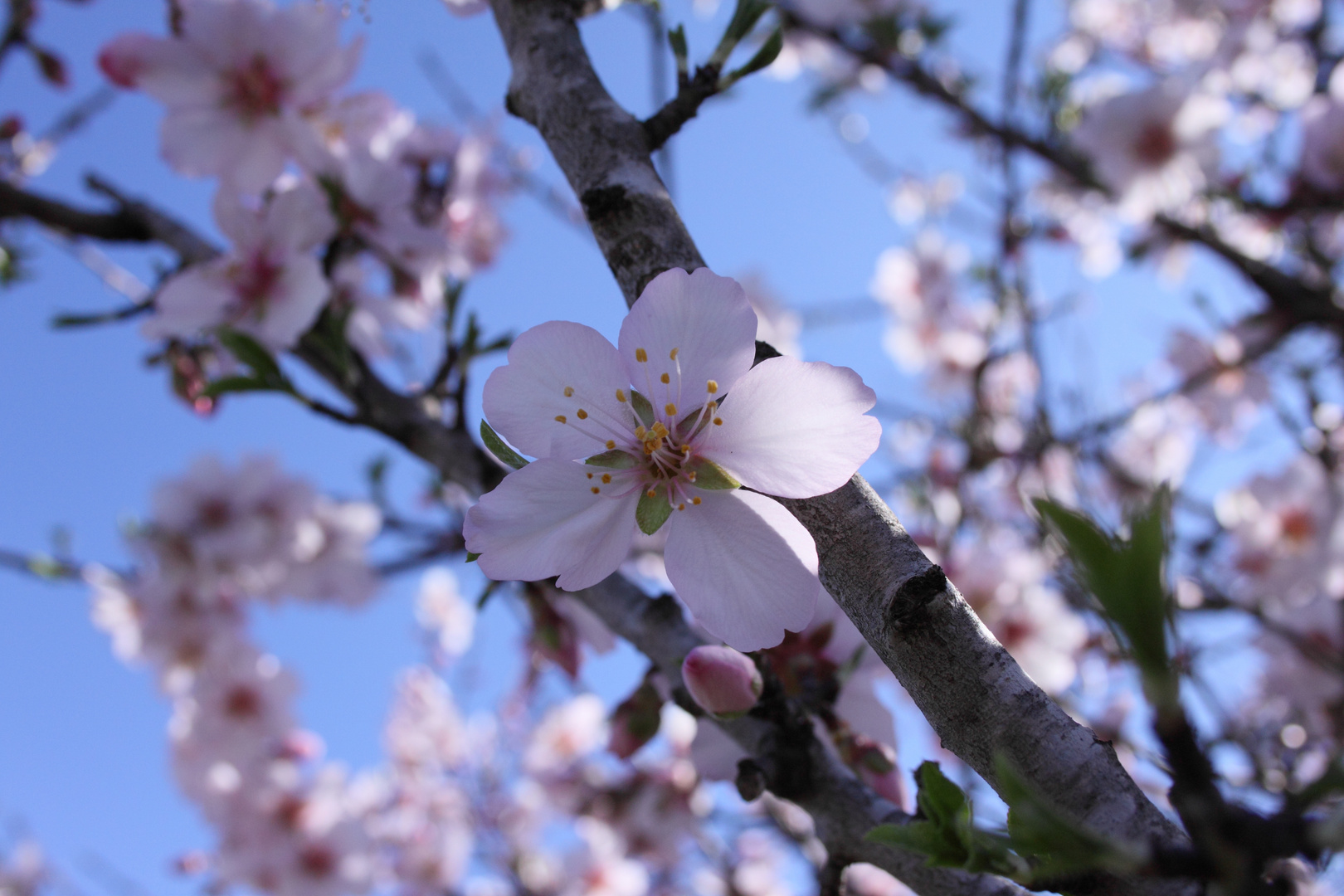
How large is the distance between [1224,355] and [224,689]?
4.71m

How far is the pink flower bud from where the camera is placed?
29.7 inches

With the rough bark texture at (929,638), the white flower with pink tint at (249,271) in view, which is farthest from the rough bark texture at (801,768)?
the white flower with pink tint at (249,271)

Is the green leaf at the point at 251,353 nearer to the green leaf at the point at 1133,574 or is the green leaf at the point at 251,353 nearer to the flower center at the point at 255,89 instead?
the flower center at the point at 255,89

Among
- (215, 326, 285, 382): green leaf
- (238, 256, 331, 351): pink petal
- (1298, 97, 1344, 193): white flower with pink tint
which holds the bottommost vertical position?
(215, 326, 285, 382): green leaf

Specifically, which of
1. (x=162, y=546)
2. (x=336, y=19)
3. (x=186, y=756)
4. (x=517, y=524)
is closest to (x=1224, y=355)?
(x=336, y=19)

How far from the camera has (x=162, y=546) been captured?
Answer: 2.85 m

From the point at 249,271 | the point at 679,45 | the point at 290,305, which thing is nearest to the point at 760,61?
the point at 679,45

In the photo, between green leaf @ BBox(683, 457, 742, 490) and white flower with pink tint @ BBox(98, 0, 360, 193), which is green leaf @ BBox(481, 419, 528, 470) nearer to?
green leaf @ BBox(683, 457, 742, 490)

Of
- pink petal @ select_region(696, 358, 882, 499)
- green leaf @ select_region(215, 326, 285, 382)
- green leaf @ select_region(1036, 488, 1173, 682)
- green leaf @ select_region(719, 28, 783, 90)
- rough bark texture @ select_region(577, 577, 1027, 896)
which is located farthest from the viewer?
green leaf @ select_region(215, 326, 285, 382)

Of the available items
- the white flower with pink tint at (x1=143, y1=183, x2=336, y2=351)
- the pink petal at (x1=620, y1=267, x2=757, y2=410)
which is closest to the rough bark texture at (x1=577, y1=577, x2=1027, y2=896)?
the pink petal at (x1=620, y1=267, x2=757, y2=410)

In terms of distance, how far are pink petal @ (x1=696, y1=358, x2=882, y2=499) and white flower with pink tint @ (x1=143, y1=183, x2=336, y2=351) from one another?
42.2 inches

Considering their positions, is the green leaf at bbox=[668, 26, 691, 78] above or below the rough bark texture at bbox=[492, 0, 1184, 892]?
above

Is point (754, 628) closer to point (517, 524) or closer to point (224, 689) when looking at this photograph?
point (517, 524)

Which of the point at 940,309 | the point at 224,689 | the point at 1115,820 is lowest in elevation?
the point at 1115,820
